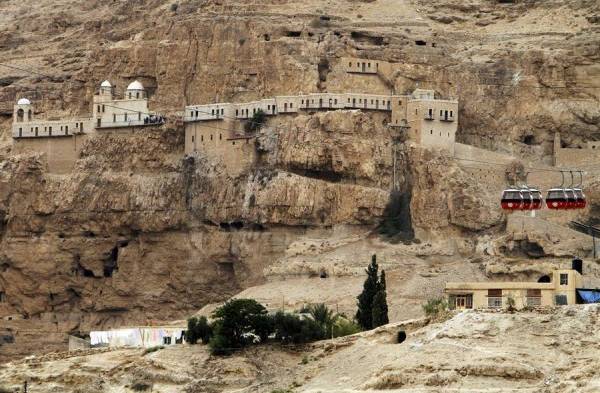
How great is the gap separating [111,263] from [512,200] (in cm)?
3523

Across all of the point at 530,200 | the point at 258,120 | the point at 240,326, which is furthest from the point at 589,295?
the point at 258,120

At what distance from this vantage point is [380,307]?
368 feet

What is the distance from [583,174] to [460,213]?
640 centimetres

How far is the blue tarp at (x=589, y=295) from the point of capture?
105188 mm

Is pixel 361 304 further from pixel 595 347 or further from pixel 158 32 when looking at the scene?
pixel 158 32

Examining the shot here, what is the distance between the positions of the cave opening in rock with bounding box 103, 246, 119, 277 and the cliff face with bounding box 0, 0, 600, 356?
7 cm

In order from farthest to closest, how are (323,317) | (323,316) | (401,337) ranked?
(323,316), (323,317), (401,337)

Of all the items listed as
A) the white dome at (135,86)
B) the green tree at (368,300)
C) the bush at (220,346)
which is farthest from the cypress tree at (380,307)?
the white dome at (135,86)

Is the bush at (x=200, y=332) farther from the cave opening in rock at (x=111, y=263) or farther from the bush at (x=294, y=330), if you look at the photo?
the cave opening in rock at (x=111, y=263)

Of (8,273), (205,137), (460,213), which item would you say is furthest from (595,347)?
(8,273)

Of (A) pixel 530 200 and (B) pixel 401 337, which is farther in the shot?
(A) pixel 530 200

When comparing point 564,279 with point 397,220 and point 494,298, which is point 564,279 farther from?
point 397,220

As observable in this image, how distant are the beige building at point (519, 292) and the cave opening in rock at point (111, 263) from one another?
Result: 101ft

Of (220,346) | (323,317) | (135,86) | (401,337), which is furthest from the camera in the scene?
(135,86)
